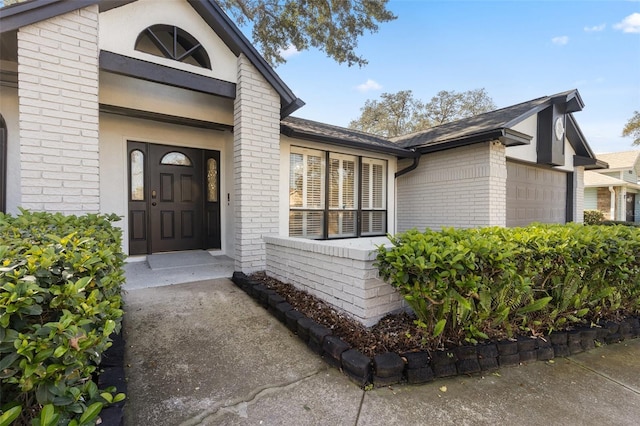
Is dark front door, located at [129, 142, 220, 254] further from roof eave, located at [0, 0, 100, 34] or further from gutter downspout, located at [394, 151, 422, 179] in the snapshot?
gutter downspout, located at [394, 151, 422, 179]

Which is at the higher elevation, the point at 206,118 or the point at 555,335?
the point at 206,118

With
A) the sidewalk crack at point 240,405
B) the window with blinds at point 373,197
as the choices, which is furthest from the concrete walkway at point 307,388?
the window with blinds at point 373,197

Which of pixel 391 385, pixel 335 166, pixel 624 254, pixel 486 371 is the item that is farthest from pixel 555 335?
pixel 335 166

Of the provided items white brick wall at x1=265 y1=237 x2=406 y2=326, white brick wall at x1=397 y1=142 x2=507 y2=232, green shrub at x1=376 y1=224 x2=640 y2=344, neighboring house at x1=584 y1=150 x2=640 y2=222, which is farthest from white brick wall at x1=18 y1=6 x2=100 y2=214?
neighboring house at x1=584 y1=150 x2=640 y2=222

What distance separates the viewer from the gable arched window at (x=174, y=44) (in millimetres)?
4198

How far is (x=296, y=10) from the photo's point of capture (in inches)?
359

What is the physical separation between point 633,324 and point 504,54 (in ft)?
29.4

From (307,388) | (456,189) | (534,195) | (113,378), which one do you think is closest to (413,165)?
(456,189)

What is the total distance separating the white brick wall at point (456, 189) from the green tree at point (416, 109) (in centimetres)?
1783

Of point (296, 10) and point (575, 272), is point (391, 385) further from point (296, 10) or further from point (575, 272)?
point (296, 10)

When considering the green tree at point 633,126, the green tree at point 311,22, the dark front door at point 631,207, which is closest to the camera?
the green tree at point 311,22

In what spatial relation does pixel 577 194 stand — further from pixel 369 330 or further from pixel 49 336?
pixel 49 336

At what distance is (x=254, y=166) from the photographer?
470cm

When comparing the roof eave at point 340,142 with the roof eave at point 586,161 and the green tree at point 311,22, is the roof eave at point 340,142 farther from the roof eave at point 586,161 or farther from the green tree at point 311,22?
the roof eave at point 586,161
